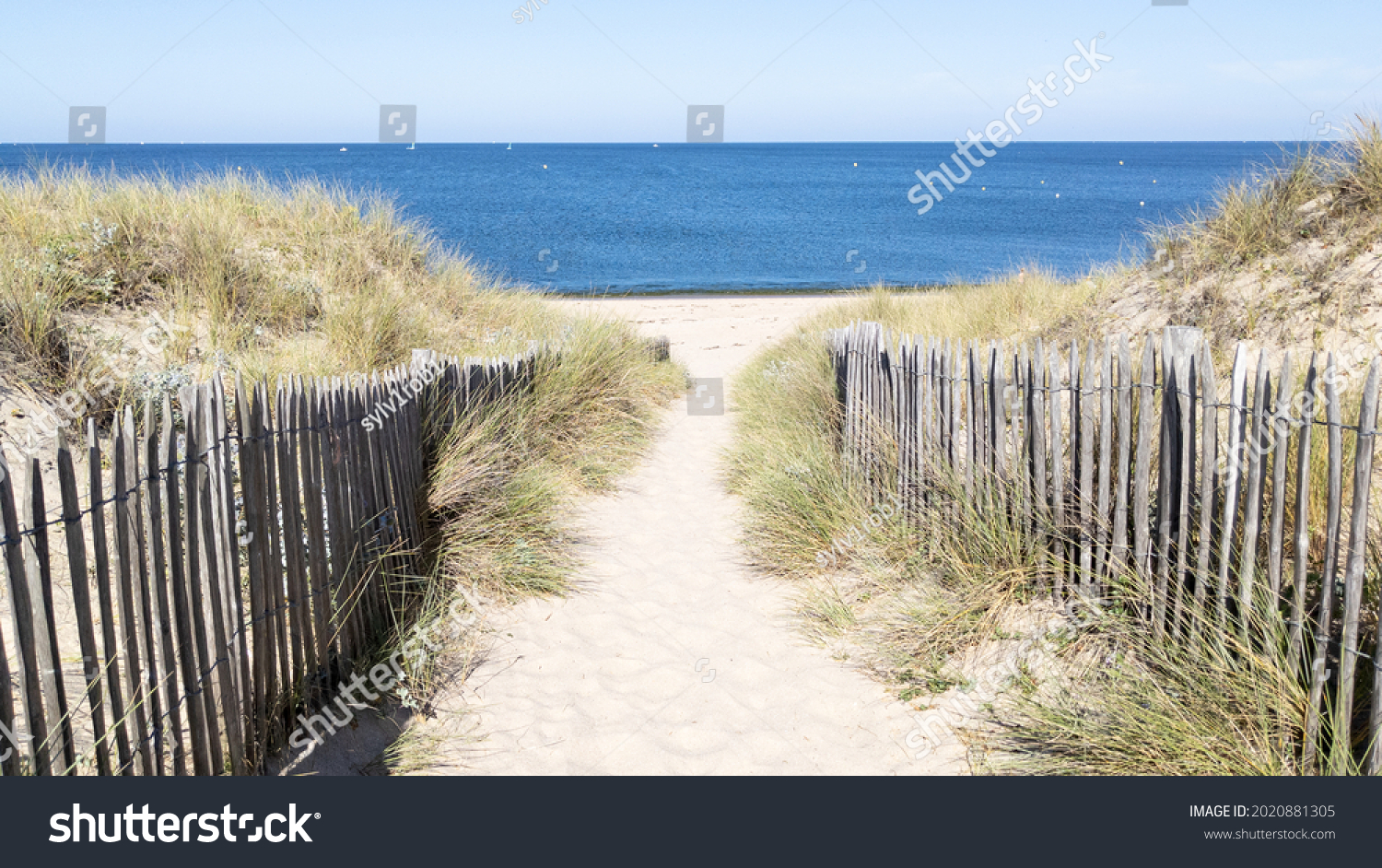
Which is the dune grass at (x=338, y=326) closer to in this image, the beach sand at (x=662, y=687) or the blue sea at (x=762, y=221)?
the beach sand at (x=662, y=687)

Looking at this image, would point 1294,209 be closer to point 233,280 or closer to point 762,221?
point 233,280

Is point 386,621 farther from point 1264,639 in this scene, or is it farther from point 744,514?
point 1264,639

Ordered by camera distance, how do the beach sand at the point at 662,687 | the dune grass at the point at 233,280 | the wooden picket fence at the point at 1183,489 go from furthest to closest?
the dune grass at the point at 233,280, the beach sand at the point at 662,687, the wooden picket fence at the point at 1183,489

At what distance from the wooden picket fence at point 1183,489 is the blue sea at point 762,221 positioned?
4.50 metres

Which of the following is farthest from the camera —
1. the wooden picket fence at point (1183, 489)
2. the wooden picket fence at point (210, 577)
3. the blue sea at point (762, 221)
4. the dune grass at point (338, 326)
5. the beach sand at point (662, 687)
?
the blue sea at point (762, 221)

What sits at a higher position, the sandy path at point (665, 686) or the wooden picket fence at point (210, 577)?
the wooden picket fence at point (210, 577)

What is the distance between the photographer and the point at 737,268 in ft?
99.3

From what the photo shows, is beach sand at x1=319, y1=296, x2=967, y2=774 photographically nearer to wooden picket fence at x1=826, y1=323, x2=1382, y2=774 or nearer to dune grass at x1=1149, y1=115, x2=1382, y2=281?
wooden picket fence at x1=826, y1=323, x2=1382, y2=774

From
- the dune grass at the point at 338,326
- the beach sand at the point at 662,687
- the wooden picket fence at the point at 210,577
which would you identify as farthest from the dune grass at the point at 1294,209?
the wooden picket fence at the point at 210,577

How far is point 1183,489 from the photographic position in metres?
3.63

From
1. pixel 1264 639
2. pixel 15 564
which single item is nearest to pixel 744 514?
pixel 1264 639

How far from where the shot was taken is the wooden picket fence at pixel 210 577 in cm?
238

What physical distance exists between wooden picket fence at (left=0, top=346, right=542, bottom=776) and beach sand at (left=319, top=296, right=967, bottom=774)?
50 centimetres

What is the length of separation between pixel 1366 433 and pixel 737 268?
2806 centimetres
